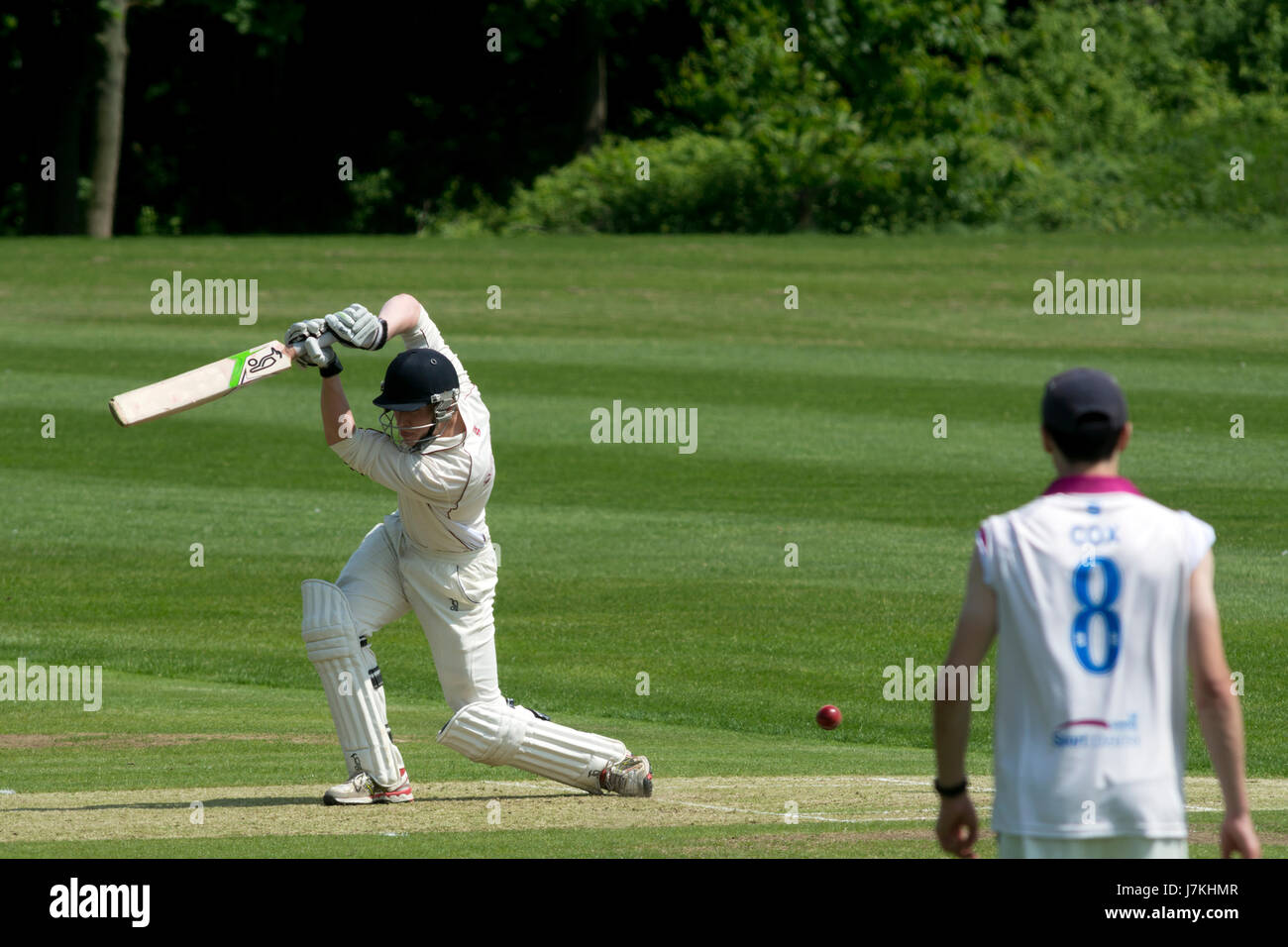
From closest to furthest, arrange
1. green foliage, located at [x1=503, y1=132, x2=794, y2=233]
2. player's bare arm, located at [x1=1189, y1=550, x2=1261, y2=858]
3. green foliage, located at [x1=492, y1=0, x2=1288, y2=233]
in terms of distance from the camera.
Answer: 1. player's bare arm, located at [x1=1189, y1=550, x2=1261, y2=858]
2. green foliage, located at [x1=492, y1=0, x2=1288, y2=233]
3. green foliage, located at [x1=503, y1=132, x2=794, y2=233]

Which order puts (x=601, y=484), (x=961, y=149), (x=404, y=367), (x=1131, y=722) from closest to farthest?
1. (x=1131, y=722)
2. (x=404, y=367)
3. (x=601, y=484)
4. (x=961, y=149)

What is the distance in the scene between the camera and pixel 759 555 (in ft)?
52.4

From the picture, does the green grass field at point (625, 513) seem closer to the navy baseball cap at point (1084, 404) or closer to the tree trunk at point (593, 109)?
the navy baseball cap at point (1084, 404)

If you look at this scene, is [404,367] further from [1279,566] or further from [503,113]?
[503,113]

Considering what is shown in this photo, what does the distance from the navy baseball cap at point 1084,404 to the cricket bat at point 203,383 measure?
394 cm

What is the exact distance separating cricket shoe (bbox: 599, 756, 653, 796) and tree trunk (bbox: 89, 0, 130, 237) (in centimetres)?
3202

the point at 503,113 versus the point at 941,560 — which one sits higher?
the point at 503,113

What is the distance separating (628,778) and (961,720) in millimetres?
3960

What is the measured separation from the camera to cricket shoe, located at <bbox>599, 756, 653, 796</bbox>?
27.6 ft

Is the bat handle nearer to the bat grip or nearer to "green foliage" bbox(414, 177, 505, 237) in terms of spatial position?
the bat grip

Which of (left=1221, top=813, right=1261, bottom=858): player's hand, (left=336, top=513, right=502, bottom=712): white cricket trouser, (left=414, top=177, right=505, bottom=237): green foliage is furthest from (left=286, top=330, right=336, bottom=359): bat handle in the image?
(left=414, top=177, right=505, bottom=237): green foliage
